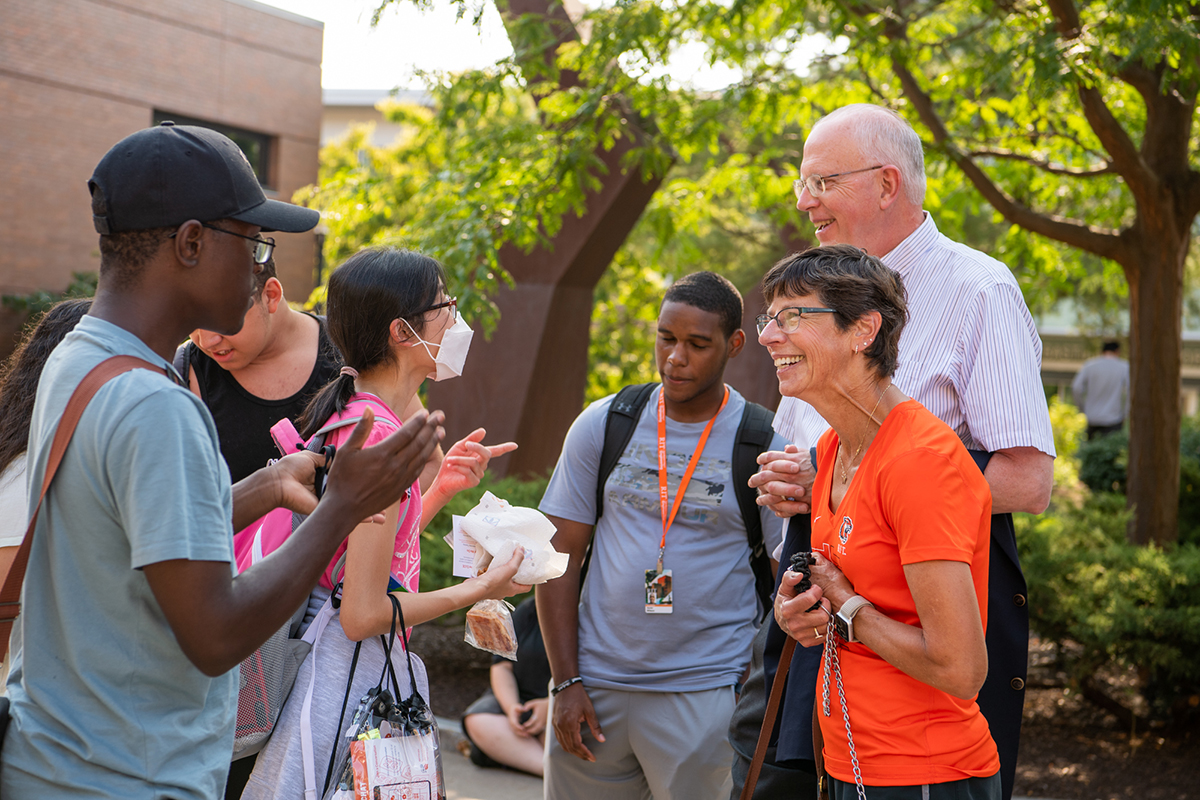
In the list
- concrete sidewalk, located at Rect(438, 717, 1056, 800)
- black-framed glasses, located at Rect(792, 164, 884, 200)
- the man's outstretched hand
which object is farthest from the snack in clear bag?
concrete sidewalk, located at Rect(438, 717, 1056, 800)

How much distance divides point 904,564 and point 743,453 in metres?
1.44

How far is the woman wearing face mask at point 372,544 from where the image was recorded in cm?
230

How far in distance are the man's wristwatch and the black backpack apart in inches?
47.9

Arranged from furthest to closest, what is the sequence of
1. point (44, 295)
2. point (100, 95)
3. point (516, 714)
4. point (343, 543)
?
1. point (100, 95)
2. point (44, 295)
3. point (516, 714)
4. point (343, 543)

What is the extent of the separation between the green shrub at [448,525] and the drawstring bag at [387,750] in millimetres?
4116

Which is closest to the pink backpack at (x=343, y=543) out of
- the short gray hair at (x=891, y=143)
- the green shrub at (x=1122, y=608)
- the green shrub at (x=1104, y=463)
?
the short gray hair at (x=891, y=143)

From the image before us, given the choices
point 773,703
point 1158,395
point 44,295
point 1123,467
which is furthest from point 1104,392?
point 44,295

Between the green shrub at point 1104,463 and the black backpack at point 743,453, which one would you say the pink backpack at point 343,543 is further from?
the green shrub at point 1104,463

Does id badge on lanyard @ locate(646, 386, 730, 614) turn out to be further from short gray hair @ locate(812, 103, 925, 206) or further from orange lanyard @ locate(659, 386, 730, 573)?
short gray hair @ locate(812, 103, 925, 206)

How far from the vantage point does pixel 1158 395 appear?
723cm

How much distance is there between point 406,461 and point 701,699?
190cm

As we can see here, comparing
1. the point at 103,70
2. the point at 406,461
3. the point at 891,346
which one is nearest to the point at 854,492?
the point at 891,346

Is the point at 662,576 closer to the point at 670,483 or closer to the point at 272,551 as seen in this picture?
the point at 670,483

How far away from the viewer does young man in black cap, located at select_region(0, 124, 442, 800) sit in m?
1.55
